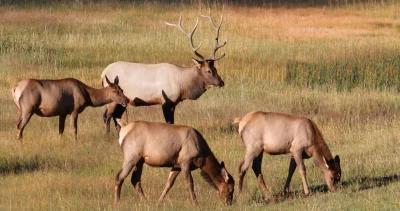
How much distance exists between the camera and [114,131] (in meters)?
20.0

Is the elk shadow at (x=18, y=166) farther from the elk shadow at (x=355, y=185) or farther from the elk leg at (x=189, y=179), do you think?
the elk shadow at (x=355, y=185)

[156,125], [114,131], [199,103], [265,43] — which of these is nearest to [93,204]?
[156,125]

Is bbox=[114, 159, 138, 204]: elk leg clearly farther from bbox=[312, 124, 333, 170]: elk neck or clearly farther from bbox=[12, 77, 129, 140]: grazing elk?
bbox=[12, 77, 129, 140]: grazing elk

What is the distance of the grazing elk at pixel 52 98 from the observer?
1838 cm

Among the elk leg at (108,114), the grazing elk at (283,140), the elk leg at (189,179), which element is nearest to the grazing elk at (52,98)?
the elk leg at (108,114)

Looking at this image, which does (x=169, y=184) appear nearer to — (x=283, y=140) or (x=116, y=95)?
(x=283, y=140)

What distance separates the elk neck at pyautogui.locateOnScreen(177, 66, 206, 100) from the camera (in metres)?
19.9

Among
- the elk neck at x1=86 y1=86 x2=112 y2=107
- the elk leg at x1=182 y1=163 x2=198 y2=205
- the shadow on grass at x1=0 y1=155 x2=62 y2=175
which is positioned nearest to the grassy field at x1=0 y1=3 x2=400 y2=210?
the shadow on grass at x1=0 y1=155 x2=62 y2=175

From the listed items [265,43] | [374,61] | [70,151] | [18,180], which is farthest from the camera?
[265,43]

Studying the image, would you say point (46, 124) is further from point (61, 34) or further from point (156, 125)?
point (61, 34)

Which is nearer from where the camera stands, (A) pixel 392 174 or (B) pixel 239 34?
(A) pixel 392 174

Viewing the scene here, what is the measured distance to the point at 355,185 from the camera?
49.7ft

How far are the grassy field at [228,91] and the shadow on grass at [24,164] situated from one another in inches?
1.0

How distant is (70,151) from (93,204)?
12.1 feet
